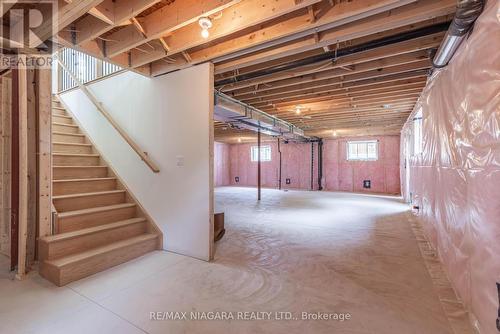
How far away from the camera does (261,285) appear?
215 centimetres

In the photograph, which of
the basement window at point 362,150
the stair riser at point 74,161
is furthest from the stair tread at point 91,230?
the basement window at point 362,150

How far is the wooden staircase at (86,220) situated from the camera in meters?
2.28

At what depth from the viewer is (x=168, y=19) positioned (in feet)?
6.98

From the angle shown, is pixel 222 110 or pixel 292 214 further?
pixel 292 214

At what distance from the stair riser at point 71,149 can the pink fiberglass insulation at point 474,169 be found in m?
4.90

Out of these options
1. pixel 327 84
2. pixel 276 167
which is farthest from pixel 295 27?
pixel 276 167

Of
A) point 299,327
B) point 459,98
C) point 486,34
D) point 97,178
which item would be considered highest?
point 486,34

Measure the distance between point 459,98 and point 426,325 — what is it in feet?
5.72

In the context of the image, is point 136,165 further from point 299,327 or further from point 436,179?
point 436,179

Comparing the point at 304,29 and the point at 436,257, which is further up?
the point at 304,29

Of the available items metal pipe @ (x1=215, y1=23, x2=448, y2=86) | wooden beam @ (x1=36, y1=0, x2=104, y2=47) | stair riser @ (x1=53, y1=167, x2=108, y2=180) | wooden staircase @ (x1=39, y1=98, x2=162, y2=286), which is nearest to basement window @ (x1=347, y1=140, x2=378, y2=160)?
metal pipe @ (x1=215, y1=23, x2=448, y2=86)

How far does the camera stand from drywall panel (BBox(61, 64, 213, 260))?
2.76 metres

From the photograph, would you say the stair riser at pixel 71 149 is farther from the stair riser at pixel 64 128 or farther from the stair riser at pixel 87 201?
the stair riser at pixel 87 201

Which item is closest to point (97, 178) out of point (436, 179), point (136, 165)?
point (136, 165)
